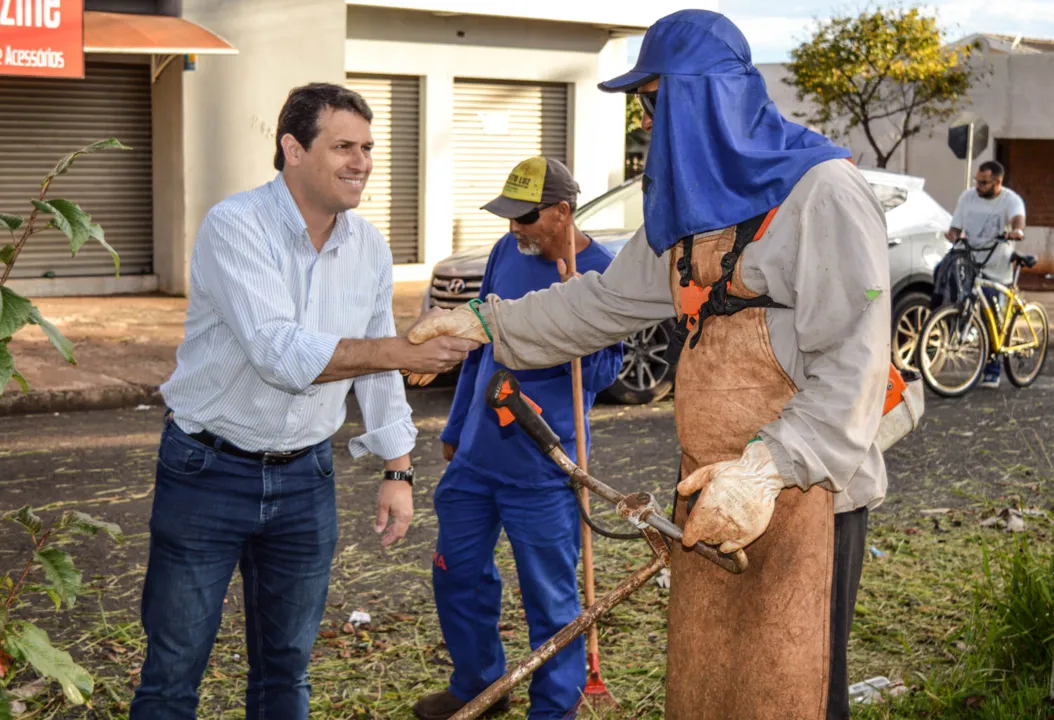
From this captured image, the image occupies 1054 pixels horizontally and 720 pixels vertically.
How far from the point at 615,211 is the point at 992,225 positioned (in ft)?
12.0

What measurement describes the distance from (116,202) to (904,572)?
1385cm

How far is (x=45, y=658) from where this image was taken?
10.7ft

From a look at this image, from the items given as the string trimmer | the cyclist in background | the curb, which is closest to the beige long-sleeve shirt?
the string trimmer

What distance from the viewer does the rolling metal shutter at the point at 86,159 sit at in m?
17.4

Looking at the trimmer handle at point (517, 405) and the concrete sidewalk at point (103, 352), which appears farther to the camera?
the concrete sidewalk at point (103, 352)

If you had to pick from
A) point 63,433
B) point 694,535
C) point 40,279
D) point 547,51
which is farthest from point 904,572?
point 547,51

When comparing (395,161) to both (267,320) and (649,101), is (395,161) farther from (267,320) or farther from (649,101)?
(649,101)

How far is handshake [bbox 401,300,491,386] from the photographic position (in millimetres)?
4090

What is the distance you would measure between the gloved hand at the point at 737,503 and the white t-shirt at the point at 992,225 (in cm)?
1068

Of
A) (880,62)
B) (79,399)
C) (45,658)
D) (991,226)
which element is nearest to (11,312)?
(45,658)

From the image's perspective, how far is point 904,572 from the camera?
707 centimetres

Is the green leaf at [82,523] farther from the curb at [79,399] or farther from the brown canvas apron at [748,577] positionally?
the curb at [79,399]

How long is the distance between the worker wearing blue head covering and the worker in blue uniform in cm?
146

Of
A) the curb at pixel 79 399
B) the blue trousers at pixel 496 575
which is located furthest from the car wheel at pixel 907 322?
the blue trousers at pixel 496 575
